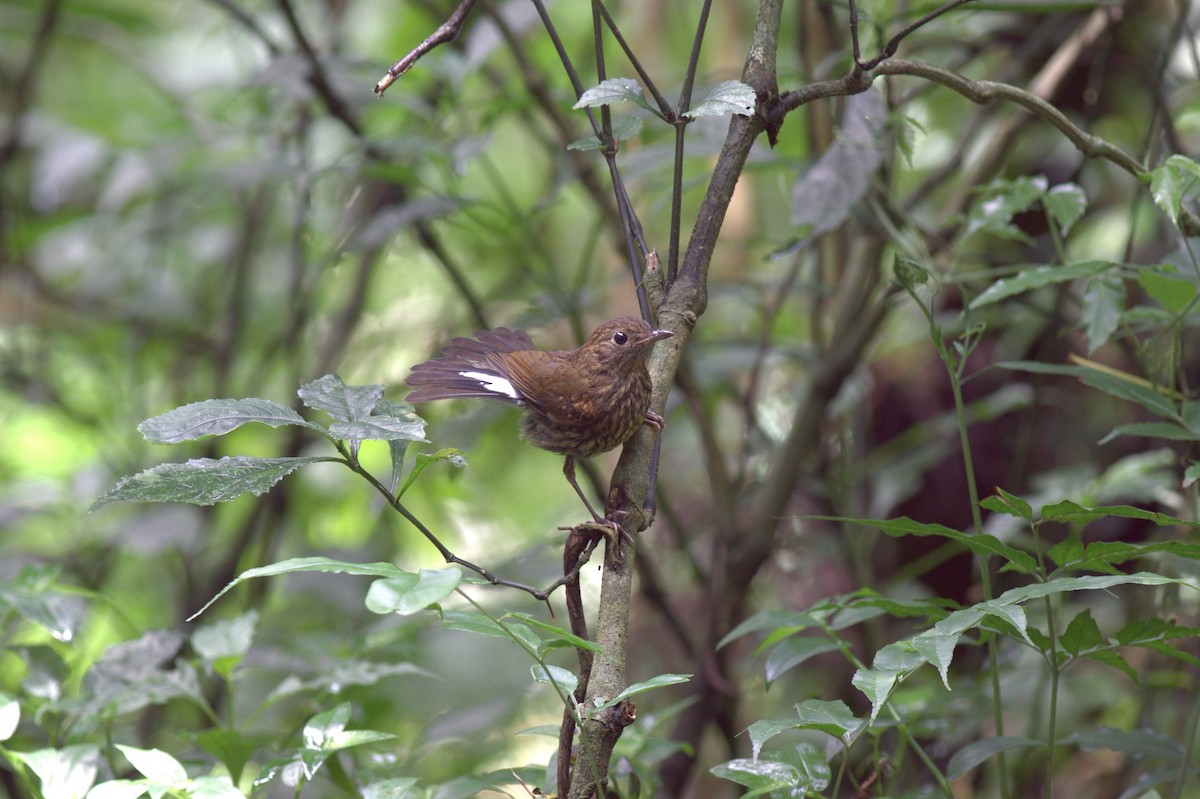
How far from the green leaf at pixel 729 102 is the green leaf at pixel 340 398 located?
458 millimetres

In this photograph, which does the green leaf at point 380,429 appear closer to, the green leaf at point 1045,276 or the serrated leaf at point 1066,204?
the green leaf at point 1045,276

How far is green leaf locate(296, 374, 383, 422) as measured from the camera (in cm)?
108

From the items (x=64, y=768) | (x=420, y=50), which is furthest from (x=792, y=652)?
(x=64, y=768)

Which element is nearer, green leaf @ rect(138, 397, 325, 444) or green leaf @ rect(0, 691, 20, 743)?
green leaf @ rect(138, 397, 325, 444)

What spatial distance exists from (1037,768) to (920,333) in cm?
118

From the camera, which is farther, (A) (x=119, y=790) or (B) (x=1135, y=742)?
(B) (x=1135, y=742)

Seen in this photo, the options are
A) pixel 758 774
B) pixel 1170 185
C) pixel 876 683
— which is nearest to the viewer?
pixel 876 683

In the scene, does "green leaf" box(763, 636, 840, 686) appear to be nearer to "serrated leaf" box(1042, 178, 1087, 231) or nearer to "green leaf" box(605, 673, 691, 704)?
"green leaf" box(605, 673, 691, 704)

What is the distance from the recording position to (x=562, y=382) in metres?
1.62

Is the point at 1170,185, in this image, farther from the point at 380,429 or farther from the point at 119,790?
the point at 119,790

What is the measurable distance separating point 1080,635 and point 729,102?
703mm

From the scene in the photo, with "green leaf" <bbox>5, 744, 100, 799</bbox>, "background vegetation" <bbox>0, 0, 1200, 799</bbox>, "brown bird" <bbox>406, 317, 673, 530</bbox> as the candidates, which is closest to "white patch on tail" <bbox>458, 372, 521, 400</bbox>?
"brown bird" <bbox>406, 317, 673, 530</bbox>

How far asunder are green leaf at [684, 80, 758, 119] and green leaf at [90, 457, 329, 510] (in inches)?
21.4

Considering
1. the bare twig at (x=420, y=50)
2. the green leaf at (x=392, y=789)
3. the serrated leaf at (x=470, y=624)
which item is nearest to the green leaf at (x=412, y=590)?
the serrated leaf at (x=470, y=624)
